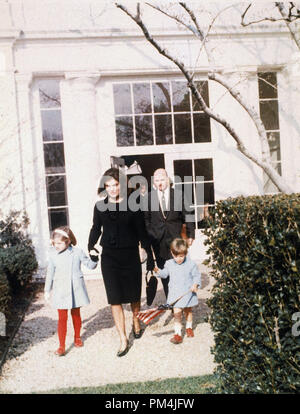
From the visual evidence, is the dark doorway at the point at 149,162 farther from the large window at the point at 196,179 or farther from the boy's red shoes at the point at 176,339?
the boy's red shoes at the point at 176,339

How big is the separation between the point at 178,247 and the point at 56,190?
11.3 feet

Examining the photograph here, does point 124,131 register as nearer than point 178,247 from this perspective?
No

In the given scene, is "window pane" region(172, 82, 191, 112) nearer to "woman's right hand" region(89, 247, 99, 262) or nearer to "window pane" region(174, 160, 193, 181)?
"window pane" region(174, 160, 193, 181)

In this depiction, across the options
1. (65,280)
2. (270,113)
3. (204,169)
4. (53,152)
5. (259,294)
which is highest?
(270,113)

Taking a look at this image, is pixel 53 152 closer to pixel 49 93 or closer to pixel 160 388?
pixel 49 93

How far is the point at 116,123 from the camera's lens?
→ 6.96m

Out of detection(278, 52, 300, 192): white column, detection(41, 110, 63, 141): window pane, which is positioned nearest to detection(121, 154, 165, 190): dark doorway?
detection(41, 110, 63, 141): window pane

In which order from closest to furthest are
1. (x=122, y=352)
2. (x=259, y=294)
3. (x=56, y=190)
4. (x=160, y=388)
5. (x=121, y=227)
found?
(x=259, y=294) < (x=160, y=388) < (x=122, y=352) < (x=121, y=227) < (x=56, y=190)

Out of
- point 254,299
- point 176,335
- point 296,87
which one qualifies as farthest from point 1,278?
point 296,87

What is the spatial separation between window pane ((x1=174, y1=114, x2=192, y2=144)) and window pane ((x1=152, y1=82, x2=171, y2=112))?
26 cm

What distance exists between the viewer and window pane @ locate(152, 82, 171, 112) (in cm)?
700

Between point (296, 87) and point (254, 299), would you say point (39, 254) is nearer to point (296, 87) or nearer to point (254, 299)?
point (254, 299)

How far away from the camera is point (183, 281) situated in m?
4.09

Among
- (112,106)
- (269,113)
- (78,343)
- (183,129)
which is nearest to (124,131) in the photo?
(112,106)
